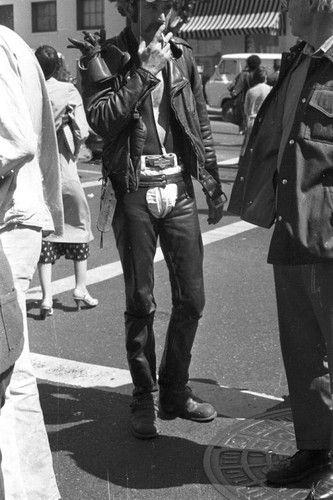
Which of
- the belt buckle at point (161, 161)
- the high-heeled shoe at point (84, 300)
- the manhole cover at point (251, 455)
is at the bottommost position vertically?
the high-heeled shoe at point (84, 300)

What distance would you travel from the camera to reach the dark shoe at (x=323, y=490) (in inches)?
138

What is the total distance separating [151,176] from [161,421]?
48.7 inches

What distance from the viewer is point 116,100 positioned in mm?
4098

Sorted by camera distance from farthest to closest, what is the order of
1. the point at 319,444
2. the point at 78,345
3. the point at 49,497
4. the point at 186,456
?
the point at 78,345 < the point at 186,456 < the point at 319,444 < the point at 49,497

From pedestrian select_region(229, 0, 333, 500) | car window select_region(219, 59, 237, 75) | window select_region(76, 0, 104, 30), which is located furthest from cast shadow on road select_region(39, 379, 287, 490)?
car window select_region(219, 59, 237, 75)

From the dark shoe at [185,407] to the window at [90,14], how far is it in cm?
286

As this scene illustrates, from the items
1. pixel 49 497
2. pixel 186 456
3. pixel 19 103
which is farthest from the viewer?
pixel 186 456

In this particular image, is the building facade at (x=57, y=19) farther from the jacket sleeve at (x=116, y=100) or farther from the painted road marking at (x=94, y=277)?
the painted road marking at (x=94, y=277)

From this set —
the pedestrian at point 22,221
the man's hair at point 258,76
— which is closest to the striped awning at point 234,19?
the man's hair at point 258,76

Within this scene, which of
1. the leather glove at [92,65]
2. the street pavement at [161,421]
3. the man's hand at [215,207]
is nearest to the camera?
the street pavement at [161,421]

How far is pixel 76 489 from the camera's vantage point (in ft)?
12.4

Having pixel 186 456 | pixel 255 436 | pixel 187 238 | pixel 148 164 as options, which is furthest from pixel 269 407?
pixel 148 164

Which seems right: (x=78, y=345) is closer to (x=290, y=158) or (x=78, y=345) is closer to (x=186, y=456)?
(x=186, y=456)

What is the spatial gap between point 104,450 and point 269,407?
0.96m
